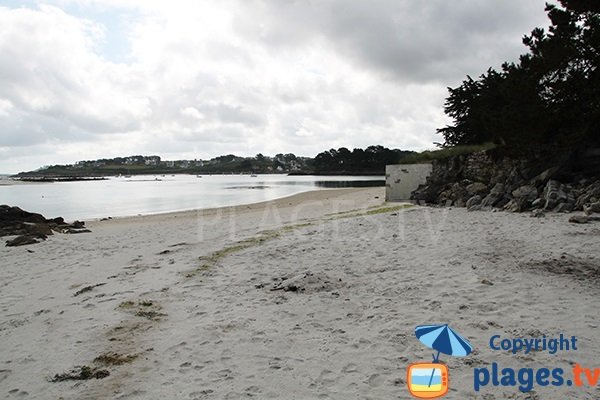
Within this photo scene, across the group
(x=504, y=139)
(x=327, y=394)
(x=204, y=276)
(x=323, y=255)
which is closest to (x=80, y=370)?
(x=327, y=394)

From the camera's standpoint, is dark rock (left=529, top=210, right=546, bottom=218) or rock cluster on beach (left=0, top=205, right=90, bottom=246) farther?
rock cluster on beach (left=0, top=205, right=90, bottom=246)

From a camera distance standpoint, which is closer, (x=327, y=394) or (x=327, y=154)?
(x=327, y=394)

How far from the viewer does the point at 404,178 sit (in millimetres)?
20078

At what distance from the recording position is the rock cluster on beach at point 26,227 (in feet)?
41.9

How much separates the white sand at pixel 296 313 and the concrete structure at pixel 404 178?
31.2ft

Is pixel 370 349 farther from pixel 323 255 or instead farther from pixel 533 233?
pixel 533 233

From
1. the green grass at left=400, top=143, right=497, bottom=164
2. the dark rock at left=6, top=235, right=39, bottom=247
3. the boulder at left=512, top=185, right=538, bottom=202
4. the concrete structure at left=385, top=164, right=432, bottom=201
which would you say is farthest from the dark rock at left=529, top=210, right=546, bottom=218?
the dark rock at left=6, top=235, right=39, bottom=247

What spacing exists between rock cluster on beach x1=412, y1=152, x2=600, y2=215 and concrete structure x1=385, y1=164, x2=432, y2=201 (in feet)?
1.90

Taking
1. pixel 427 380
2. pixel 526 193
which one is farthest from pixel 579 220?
pixel 427 380

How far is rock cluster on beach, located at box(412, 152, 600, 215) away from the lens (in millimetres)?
12266

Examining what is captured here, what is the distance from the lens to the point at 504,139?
603 inches

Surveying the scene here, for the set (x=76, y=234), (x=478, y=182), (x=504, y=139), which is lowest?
(x=76, y=234)

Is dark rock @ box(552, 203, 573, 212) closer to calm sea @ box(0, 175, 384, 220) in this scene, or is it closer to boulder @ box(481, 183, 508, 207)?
boulder @ box(481, 183, 508, 207)

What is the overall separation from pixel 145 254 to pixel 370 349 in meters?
7.53
